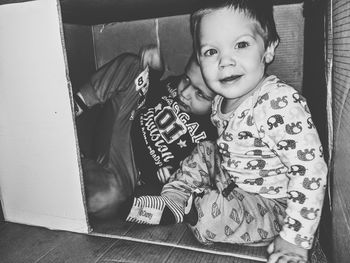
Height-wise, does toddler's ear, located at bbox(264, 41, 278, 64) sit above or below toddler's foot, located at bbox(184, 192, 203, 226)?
above

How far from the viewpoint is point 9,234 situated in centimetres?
76

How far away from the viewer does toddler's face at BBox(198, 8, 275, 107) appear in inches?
25.8

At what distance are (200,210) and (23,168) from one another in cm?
41

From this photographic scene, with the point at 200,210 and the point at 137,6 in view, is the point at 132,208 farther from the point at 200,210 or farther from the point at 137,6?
the point at 137,6

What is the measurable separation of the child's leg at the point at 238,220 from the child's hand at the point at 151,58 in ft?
1.71

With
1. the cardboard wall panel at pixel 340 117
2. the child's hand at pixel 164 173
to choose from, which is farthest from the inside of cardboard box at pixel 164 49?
the child's hand at pixel 164 173

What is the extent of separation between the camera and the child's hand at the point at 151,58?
1063 millimetres

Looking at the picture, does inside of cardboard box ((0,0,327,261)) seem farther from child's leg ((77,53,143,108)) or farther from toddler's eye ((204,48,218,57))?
toddler's eye ((204,48,218,57))

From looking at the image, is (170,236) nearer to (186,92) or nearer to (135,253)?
(135,253)

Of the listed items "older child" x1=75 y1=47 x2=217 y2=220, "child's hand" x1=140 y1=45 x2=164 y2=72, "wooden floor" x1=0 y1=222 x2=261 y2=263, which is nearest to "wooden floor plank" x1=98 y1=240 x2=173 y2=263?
"wooden floor" x1=0 y1=222 x2=261 y2=263

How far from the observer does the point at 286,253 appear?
604mm

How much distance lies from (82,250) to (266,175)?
40cm

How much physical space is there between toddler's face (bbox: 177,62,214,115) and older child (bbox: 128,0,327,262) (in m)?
0.18

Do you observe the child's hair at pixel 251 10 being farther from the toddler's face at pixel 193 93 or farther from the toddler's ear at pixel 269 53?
the toddler's face at pixel 193 93
